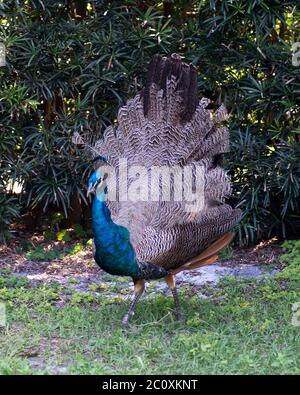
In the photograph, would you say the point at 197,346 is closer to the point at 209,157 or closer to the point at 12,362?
the point at 12,362

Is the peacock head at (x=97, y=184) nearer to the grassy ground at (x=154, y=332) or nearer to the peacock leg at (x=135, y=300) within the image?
the peacock leg at (x=135, y=300)

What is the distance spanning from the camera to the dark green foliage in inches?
258

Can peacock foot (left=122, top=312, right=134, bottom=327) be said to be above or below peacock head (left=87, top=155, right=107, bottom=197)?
below

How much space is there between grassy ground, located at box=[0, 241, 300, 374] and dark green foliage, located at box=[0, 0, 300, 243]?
1060 millimetres

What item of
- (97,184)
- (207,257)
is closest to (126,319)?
(207,257)

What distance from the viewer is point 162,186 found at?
5129 millimetres

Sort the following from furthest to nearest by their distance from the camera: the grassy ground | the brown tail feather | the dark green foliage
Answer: the dark green foliage → the brown tail feather → the grassy ground

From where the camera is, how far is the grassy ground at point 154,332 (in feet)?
13.6

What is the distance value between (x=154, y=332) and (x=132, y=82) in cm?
268

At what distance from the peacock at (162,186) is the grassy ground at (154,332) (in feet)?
0.74

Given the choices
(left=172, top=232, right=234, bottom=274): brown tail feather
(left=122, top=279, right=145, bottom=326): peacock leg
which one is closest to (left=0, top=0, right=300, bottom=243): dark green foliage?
(left=172, top=232, right=234, bottom=274): brown tail feather

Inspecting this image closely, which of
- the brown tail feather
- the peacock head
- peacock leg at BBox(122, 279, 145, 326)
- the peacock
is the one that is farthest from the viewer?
the brown tail feather

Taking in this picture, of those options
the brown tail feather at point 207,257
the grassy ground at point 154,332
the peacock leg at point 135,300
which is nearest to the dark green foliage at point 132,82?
the grassy ground at point 154,332

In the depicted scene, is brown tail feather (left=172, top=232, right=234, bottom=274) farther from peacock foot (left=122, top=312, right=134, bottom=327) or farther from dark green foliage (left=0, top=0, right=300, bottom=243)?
dark green foliage (left=0, top=0, right=300, bottom=243)
